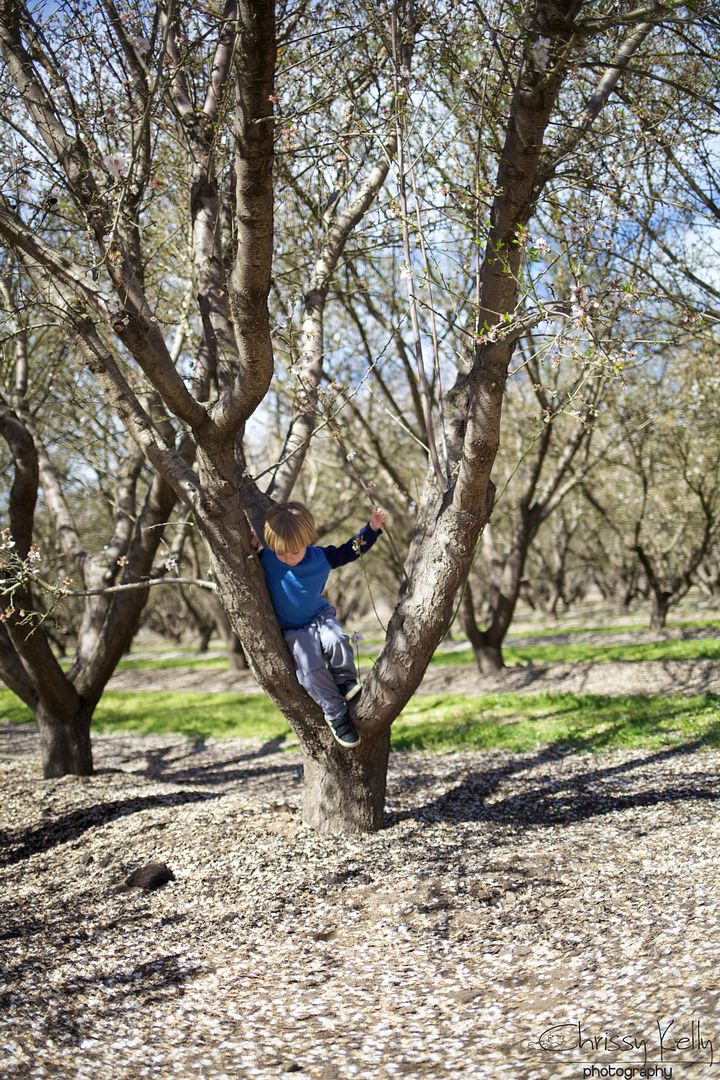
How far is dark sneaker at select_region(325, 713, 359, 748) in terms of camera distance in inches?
215

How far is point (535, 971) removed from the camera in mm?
3947

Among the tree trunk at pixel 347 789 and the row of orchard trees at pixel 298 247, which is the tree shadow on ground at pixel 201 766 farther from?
the tree trunk at pixel 347 789

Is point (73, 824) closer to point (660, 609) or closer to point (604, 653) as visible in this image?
point (604, 653)

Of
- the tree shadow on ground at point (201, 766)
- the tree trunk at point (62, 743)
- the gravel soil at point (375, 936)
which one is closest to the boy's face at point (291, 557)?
the gravel soil at point (375, 936)

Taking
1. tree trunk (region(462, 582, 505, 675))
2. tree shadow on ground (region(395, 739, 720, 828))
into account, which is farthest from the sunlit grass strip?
tree shadow on ground (region(395, 739, 720, 828))

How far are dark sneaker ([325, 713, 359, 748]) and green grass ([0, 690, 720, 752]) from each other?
13.7 feet

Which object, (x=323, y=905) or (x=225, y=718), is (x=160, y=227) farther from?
(x=225, y=718)

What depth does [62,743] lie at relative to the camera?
8.59 metres

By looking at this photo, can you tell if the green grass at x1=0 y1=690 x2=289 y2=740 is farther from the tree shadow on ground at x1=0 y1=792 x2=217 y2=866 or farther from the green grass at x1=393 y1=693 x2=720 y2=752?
the tree shadow on ground at x1=0 y1=792 x2=217 y2=866

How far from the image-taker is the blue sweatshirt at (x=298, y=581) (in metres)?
5.46

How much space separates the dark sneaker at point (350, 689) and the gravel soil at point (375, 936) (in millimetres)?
1038

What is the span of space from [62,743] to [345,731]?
14.4 feet

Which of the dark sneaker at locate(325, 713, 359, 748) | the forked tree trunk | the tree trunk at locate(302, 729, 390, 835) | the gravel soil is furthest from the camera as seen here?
the forked tree trunk

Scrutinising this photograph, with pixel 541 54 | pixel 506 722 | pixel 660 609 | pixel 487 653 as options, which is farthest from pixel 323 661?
pixel 660 609
